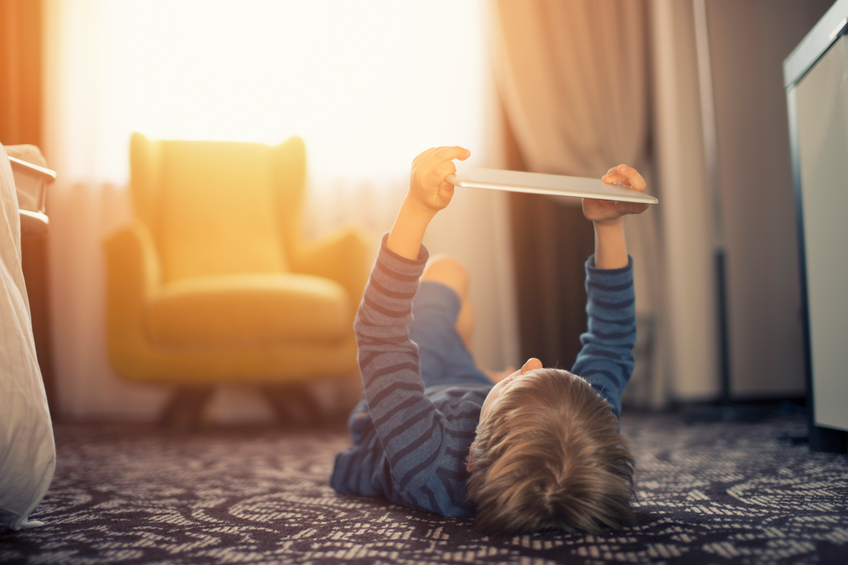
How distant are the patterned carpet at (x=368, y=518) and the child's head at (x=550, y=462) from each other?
0.09ft

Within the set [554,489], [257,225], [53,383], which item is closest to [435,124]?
[257,225]

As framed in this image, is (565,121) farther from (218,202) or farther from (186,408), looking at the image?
(186,408)

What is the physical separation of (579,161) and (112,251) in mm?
1660

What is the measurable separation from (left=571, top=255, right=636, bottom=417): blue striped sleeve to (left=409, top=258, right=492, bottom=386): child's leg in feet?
0.84

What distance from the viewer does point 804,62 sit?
1.03m

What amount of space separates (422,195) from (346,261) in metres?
1.20

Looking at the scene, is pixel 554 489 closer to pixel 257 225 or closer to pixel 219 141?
pixel 257 225

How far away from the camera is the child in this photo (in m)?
0.56

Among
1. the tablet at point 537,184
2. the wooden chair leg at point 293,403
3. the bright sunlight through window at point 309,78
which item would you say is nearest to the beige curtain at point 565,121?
the bright sunlight through window at point 309,78

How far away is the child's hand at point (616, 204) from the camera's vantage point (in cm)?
70

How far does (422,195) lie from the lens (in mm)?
634

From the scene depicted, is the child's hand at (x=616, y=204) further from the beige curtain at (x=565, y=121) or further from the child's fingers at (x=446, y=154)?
the beige curtain at (x=565, y=121)

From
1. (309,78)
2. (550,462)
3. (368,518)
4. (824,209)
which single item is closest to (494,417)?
(550,462)

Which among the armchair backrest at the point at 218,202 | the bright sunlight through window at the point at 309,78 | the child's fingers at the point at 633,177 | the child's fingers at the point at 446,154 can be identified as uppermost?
the bright sunlight through window at the point at 309,78
